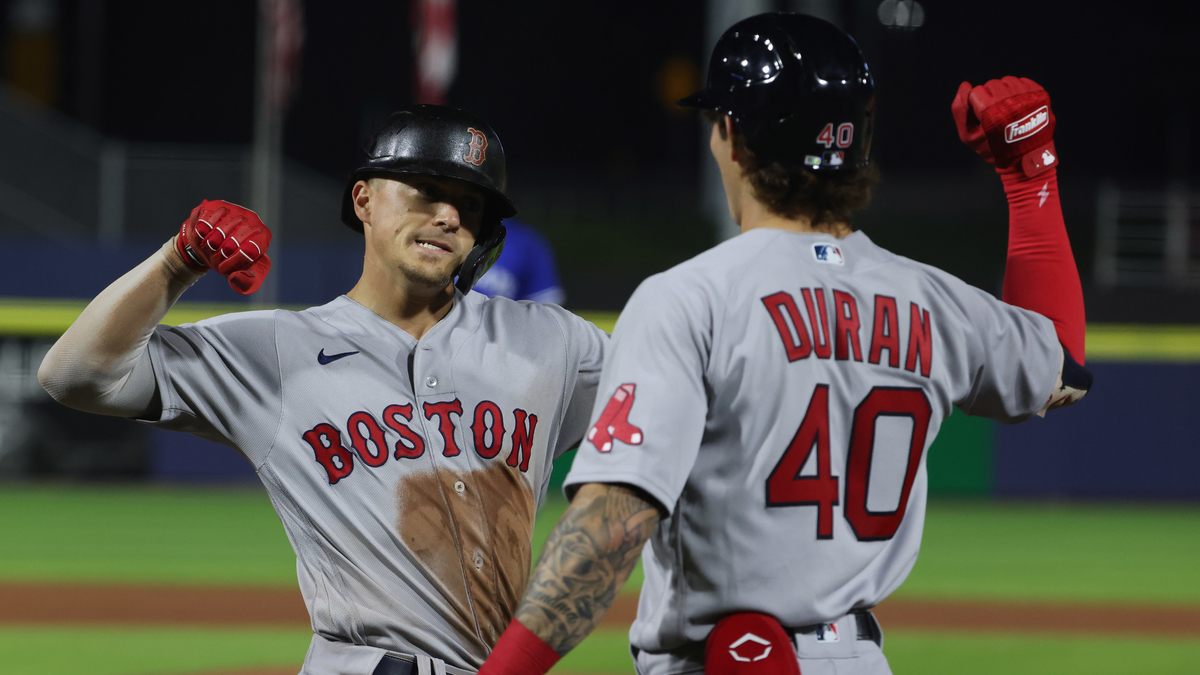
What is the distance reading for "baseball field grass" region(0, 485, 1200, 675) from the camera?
5777mm

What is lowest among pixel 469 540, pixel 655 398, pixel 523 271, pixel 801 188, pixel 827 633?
pixel 523 271

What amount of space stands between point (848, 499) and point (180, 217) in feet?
42.3

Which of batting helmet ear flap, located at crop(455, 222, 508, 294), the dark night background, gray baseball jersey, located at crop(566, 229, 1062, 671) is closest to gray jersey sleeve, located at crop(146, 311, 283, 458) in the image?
batting helmet ear flap, located at crop(455, 222, 508, 294)

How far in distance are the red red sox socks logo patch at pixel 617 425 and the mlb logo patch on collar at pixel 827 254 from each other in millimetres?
422

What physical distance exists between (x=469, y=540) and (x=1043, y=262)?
4.23 feet

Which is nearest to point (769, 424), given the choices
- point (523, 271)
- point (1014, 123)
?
point (1014, 123)

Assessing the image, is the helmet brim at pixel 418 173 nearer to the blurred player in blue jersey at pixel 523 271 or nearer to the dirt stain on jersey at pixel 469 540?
the dirt stain on jersey at pixel 469 540

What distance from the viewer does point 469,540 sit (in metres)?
2.65

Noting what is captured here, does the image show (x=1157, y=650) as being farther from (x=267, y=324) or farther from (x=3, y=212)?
(x=3, y=212)

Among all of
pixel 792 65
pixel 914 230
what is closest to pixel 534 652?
pixel 792 65

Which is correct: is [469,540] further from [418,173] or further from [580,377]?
[418,173]

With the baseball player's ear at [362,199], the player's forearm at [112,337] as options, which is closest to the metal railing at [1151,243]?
the baseball player's ear at [362,199]

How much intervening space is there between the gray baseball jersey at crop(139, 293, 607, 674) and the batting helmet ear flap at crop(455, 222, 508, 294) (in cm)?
15

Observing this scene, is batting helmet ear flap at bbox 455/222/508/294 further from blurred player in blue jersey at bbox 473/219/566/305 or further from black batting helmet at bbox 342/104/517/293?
blurred player in blue jersey at bbox 473/219/566/305
